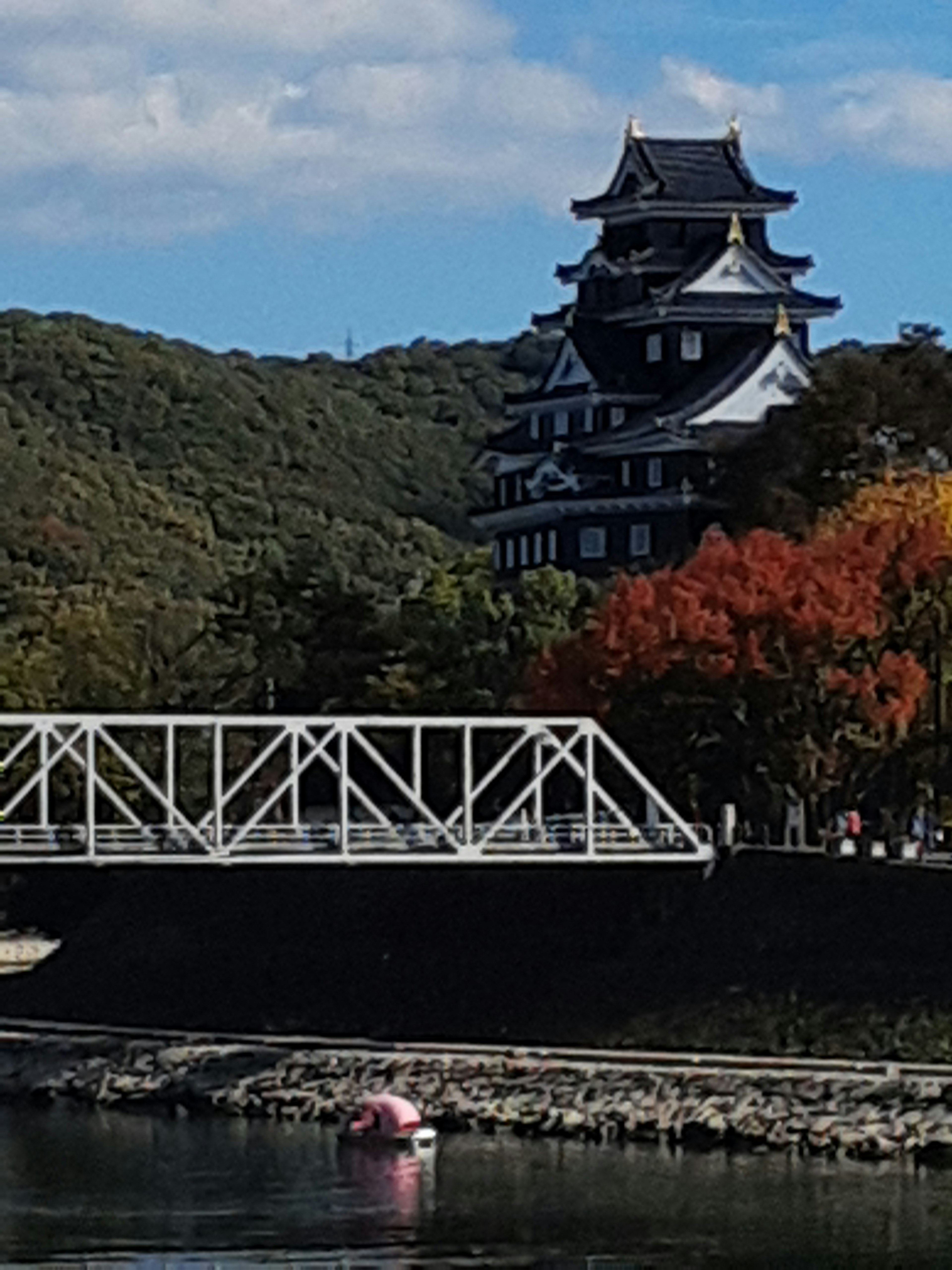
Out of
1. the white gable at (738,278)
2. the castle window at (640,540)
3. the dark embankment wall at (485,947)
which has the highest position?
the white gable at (738,278)

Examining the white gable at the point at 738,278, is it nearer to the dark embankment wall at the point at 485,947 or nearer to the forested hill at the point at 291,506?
the forested hill at the point at 291,506

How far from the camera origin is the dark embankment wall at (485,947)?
2202 inches

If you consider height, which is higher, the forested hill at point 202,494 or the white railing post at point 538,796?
the forested hill at point 202,494

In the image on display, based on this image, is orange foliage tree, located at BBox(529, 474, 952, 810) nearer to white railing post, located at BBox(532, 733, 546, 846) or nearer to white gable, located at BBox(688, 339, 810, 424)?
white railing post, located at BBox(532, 733, 546, 846)

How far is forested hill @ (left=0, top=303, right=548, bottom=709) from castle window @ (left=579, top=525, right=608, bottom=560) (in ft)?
17.9

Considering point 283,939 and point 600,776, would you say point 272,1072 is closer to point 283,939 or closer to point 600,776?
point 283,939

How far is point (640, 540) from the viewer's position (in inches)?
3398

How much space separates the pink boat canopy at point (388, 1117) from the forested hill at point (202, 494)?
26.9m

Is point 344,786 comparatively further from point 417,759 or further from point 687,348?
point 687,348

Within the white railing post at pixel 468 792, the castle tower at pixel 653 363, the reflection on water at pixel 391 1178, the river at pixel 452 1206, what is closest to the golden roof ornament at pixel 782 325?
the castle tower at pixel 653 363

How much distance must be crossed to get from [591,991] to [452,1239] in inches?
613

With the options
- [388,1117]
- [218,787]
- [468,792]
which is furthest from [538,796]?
[388,1117]

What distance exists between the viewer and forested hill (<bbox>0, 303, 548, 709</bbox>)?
277 ft

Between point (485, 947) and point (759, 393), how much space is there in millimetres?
26498
